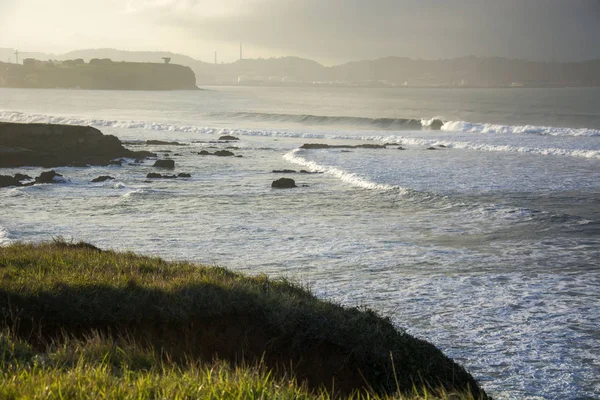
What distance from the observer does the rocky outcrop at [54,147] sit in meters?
34.1

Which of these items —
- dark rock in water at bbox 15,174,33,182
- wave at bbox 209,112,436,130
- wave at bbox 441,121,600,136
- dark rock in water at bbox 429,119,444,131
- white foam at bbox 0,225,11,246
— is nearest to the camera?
white foam at bbox 0,225,11,246

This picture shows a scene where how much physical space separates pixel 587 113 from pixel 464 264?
96.3 meters

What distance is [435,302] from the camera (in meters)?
10.6

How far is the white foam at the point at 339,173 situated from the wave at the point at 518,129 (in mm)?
33500

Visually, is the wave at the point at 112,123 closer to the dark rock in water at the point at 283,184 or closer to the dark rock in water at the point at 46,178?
the dark rock in water at the point at 46,178

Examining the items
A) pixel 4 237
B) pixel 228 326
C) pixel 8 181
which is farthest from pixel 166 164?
pixel 228 326

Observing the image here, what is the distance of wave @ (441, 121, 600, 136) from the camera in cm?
6125

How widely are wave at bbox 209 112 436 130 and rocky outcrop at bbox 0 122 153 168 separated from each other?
50.4 m

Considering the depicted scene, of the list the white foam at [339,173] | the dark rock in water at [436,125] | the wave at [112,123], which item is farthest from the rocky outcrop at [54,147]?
the dark rock in water at [436,125]

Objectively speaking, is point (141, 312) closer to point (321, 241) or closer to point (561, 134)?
point (321, 241)

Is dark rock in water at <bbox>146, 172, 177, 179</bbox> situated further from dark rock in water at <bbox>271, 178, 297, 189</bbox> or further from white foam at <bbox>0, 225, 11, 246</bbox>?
white foam at <bbox>0, 225, 11, 246</bbox>

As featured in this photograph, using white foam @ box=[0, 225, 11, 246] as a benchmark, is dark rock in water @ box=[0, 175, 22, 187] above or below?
above

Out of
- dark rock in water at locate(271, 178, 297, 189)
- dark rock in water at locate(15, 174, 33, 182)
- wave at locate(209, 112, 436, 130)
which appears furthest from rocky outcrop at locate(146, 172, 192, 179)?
wave at locate(209, 112, 436, 130)

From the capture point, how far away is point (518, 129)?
68.8 meters
